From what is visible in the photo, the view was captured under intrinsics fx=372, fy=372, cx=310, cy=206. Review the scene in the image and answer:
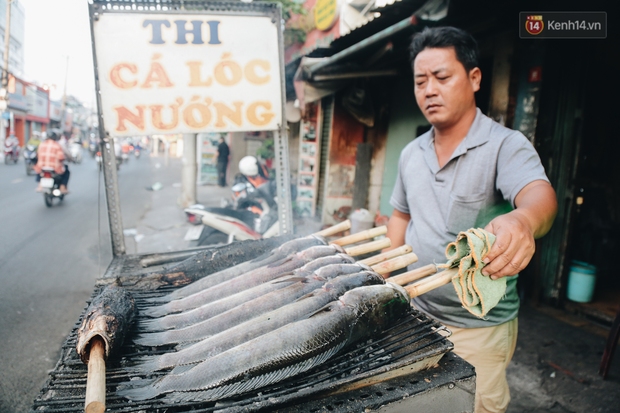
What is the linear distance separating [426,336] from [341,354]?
35cm

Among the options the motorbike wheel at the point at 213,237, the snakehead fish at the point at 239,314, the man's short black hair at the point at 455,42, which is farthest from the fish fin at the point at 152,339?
the motorbike wheel at the point at 213,237

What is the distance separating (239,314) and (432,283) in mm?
827

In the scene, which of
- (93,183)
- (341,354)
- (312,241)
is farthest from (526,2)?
(93,183)

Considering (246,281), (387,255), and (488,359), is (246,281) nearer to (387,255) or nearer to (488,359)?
(387,255)

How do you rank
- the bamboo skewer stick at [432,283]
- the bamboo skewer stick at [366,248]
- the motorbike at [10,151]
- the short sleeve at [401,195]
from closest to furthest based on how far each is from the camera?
the bamboo skewer stick at [432,283] → the bamboo skewer stick at [366,248] → the short sleeve at [401,195] → the motorbike at [10,151]

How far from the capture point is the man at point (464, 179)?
1.89m

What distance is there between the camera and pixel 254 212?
6707mm

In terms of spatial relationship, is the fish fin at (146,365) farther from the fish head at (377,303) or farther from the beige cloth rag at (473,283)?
the beige cloth rag at (473,283)

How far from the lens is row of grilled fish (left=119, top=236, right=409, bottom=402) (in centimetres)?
130

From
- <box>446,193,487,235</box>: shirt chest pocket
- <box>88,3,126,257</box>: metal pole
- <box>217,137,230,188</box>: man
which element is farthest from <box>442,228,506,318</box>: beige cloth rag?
<box>217,137,230,188</box>: man

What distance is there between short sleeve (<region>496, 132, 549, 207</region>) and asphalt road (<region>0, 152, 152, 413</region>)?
2.66 m

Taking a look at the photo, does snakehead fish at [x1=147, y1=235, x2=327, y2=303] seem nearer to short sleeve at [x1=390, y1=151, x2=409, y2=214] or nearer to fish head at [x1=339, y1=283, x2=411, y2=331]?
fish head at [x1=339, y1=283, x2=411, y2=331]

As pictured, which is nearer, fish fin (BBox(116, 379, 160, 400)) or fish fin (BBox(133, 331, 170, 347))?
fish fin (BBox(116, 379, 160, 400))

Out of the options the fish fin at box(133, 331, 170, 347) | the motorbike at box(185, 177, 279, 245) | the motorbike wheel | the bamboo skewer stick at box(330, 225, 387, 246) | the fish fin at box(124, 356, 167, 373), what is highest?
the bamboo skewer stick at box(330, 225, 387, 246)
